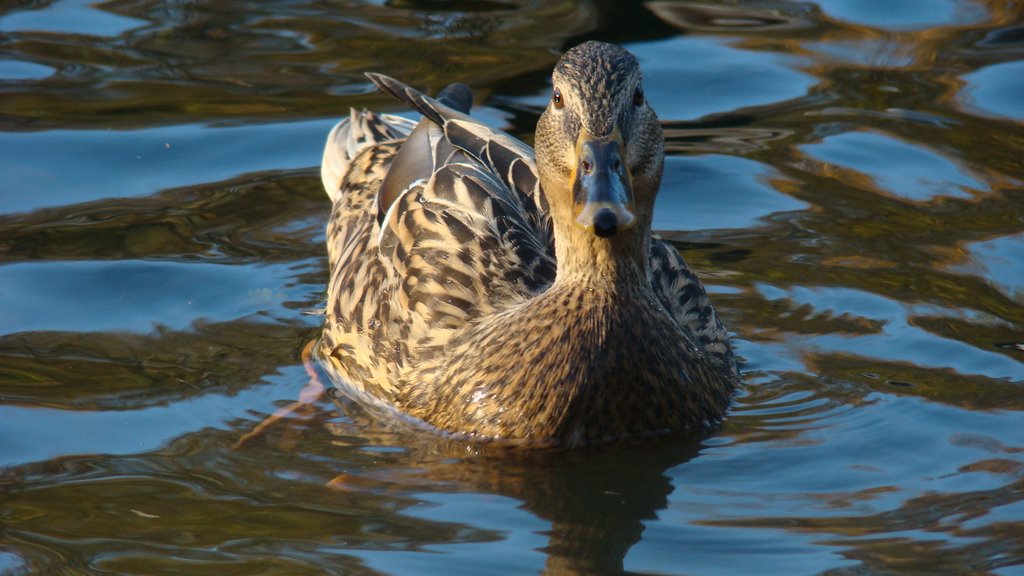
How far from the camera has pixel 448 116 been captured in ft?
25.3

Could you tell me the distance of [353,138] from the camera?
8906mm

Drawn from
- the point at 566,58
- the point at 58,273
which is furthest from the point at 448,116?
the point at 58,273

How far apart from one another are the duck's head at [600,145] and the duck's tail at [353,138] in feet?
8.01

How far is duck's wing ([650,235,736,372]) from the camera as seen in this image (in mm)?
6883

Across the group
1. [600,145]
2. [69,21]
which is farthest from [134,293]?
[69,21]

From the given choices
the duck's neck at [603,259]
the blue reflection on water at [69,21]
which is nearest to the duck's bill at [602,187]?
the duck's neck at [603,259]

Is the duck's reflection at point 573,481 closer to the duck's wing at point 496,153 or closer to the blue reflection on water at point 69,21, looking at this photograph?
the duck's wing at point 496,153

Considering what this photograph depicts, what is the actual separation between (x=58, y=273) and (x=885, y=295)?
408 cm

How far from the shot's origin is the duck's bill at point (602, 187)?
5.62 metres

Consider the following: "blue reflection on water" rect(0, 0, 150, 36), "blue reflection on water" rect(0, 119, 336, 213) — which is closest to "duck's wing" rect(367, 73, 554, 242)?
"blue reflection on water" rect(0, 119, 336, 213)

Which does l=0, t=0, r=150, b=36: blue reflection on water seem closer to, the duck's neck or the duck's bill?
the duck's neck

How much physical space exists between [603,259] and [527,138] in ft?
11.4

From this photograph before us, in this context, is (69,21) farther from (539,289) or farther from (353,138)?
(539,289)

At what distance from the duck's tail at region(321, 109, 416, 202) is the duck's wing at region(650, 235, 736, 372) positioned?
2.16 m
